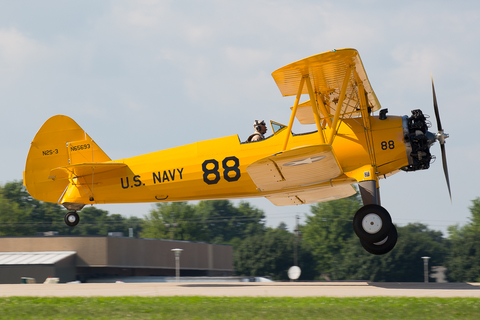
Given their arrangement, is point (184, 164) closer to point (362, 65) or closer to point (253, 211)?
point (362, 65)

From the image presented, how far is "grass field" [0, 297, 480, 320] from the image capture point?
7.12 m

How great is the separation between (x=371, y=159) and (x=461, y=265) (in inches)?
2063

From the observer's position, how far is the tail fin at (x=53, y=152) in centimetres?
1437

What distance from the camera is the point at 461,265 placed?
57.2m

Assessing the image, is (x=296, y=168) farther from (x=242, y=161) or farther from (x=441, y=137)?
(x=441, y=137)

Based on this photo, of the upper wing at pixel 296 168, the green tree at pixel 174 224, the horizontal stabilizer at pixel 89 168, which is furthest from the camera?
the green tree at pixel 174 224

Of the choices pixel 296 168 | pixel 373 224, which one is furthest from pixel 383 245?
pixel 296 168

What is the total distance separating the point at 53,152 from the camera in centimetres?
1442

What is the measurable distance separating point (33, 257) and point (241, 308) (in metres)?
29.5

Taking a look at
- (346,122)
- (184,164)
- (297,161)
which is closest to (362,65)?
(346,122)

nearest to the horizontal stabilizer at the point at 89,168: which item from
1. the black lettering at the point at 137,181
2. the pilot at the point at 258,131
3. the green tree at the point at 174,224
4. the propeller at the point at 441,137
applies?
the black lettering at the point at 137,181

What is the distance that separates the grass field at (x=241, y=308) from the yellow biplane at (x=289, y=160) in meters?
2.69

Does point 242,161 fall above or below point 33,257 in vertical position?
above

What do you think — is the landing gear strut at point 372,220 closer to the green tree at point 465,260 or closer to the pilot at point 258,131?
→ the pilot at point 258,131
